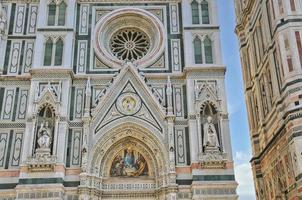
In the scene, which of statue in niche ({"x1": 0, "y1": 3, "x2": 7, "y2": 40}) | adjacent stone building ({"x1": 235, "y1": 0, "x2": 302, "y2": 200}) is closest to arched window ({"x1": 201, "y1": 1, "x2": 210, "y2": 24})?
adjacent stone building ({"x1": 235, "y1": 0, "x2": 302, "y2": 200})

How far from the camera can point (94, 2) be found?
20859mm

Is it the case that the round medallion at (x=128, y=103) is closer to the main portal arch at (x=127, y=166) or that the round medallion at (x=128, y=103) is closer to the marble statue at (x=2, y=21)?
the main portal arch at (x=127, y=166)

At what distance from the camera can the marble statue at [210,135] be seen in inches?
674

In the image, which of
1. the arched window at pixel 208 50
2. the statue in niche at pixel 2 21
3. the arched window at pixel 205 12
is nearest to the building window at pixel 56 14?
the statue in niche at pixel 2 21

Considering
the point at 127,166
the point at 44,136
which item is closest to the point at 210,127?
the point at 127,166

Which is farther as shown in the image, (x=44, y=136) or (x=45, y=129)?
(x=45, y=129)

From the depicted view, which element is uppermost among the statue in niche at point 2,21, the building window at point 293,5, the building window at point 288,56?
the statue in niche at point 2,21

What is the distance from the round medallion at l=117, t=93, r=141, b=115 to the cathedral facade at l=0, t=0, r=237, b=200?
46mm

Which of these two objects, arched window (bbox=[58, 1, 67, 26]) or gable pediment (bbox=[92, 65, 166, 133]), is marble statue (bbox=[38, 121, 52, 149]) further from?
arched window (bbox=[58, 1, 67, 26])

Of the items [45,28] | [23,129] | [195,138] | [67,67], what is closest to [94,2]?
[45,28]

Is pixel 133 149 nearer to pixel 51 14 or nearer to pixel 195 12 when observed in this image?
pixel 195 12

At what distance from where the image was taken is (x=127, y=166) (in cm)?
1747

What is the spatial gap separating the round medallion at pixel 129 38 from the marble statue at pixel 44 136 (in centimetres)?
407

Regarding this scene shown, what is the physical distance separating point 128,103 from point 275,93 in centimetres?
627
